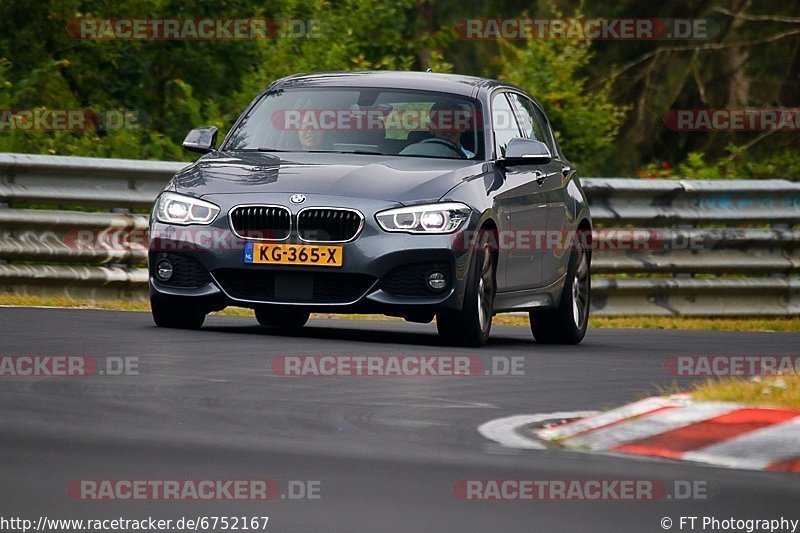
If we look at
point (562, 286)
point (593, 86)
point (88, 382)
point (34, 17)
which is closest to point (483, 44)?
point (593, 86)

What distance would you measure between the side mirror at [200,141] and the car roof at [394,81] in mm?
708

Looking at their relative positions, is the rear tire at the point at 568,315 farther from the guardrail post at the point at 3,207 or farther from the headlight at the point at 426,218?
the guardrail post at the point at 3,207

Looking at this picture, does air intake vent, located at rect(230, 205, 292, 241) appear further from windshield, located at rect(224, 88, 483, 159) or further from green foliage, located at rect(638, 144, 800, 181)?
green foliage, located at rect(638, 144, 800, 181)

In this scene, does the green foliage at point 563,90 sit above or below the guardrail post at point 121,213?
above

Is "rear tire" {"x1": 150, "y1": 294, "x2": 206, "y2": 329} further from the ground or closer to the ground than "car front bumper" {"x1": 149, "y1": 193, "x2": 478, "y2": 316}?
closer to the ground

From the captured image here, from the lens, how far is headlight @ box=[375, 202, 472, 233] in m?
11.1

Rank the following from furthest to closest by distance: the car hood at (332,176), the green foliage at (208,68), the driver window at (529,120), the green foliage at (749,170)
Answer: the green foliage at (749,170) < the green foliage at (208,68) < the driver window at (529,120) < the car hood at (332,176)

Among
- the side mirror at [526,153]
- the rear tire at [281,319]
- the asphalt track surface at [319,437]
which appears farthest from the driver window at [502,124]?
the rear tire at [281,319]

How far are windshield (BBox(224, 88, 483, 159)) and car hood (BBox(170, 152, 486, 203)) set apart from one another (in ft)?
0.72

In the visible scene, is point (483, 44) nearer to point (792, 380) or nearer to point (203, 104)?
point (203, 104)

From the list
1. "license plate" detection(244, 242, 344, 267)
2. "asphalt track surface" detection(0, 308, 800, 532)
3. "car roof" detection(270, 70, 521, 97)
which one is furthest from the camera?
"car roof" detection(270, 70, 521, 97)

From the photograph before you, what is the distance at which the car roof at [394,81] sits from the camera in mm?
12680

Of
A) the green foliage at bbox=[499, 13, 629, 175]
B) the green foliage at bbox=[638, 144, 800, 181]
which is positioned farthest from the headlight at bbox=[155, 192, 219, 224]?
the green foliage at bbox=[499, 13, 629, 175]

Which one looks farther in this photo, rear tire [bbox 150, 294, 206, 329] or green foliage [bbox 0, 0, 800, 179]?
green foliage [bbox 0, 0, 800, 179]
